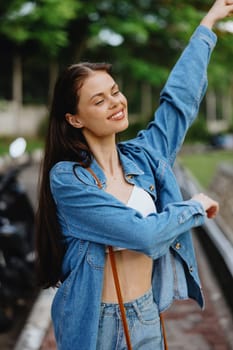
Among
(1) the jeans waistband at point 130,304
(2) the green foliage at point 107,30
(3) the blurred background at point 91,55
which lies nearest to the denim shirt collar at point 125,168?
(1) the jeans waistband at point 130,304

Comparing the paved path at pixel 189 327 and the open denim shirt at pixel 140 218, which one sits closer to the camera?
A: the open denim shirt at pixel 140 218

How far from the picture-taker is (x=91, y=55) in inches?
989

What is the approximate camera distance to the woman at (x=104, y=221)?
1.86 m

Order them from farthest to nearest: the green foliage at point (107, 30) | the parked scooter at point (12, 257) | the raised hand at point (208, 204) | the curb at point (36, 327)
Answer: the green foliage at point (107, 30), the parked scooter at point (12, 257), the curb at point (36, 327), the raised hand at point (208, 204)

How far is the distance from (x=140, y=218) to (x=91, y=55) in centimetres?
A: 2389

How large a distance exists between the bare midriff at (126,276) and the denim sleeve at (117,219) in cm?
13

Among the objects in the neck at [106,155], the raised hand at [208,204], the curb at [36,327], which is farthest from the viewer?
the curb at [36,327]

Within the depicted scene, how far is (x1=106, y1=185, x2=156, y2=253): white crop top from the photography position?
78.2 inches

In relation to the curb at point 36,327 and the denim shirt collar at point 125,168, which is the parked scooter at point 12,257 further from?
the denim shirt collar at point 125,168

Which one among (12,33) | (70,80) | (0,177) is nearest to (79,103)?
(70,80)

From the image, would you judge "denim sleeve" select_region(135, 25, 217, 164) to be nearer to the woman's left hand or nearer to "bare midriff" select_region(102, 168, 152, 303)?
the woman's left hand

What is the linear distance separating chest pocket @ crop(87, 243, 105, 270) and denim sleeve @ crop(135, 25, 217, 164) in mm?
504

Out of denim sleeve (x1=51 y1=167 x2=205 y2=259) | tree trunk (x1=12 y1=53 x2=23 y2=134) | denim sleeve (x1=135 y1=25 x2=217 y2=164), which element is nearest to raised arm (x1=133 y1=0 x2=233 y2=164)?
denim sleeve (x1=135 y1=25 x2=217 y2=164)

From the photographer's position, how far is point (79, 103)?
1998 mm
